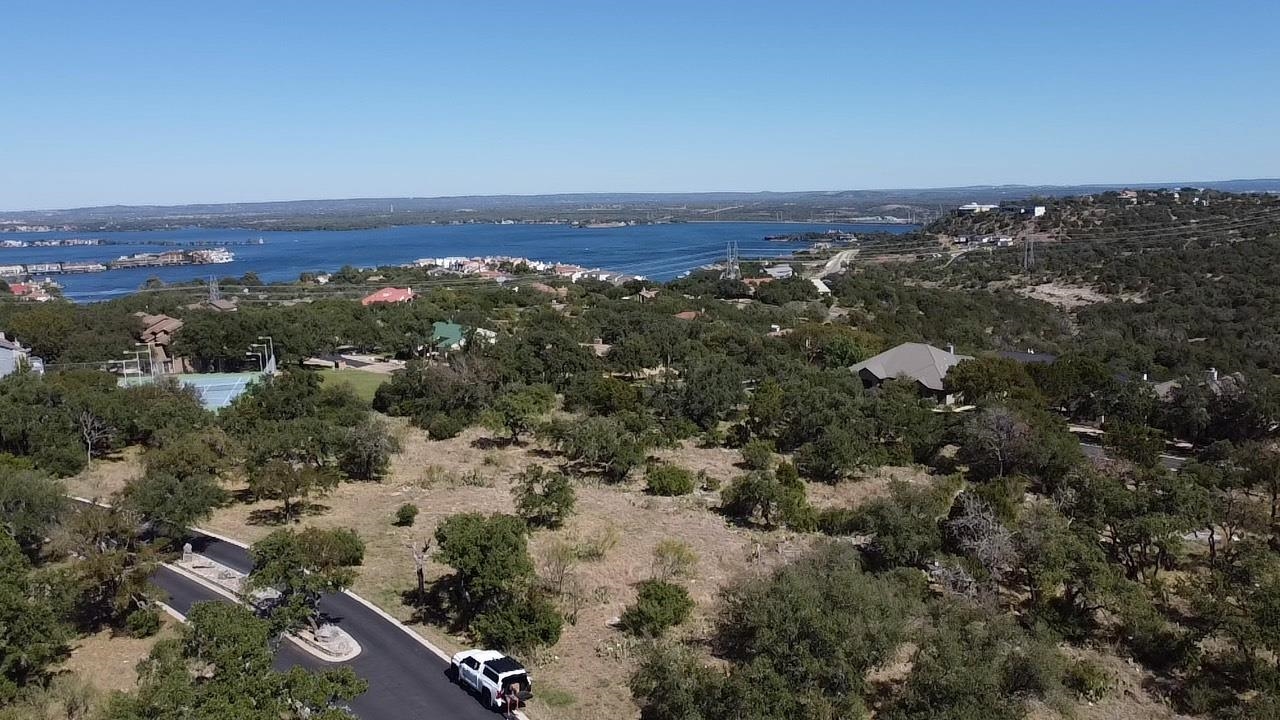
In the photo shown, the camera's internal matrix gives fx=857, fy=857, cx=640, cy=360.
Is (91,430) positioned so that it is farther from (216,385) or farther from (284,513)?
(284,513)

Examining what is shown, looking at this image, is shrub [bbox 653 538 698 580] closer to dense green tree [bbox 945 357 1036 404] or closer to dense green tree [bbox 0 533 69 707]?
dense green tree [bbox 0 533 69 707]

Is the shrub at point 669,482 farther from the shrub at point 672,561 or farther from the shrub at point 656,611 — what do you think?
the shrub at point 656,611

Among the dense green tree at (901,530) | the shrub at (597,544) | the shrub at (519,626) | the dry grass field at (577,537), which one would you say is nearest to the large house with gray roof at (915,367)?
the dry grass field at (577,537)

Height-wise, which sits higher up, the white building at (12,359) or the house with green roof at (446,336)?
the white building at (12,359)

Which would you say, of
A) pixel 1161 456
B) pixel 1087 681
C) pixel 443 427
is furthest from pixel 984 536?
pixel 443 427

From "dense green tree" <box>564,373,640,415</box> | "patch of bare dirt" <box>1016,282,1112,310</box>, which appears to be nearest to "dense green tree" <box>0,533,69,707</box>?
"dense green tree" <box>564,373,640,415</box>

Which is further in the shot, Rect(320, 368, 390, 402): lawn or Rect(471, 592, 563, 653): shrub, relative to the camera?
Rect(320, 368, 390, 402): lawn
